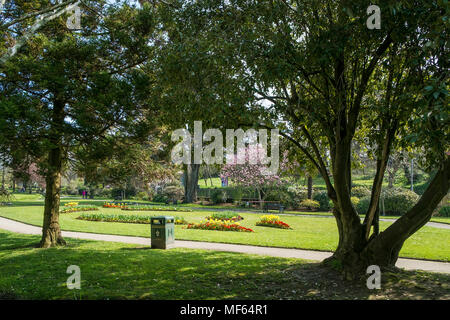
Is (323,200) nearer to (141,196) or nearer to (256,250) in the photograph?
(256,250)

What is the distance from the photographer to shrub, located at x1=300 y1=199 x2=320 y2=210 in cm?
2538

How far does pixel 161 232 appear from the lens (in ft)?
32.8

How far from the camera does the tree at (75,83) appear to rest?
23.5ft

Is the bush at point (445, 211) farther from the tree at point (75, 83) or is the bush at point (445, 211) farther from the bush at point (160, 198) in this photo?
the bush at point (160, 198)

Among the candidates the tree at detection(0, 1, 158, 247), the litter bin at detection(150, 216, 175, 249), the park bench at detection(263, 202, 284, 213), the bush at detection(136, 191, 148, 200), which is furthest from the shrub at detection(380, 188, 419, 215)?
the bush at detection(136, 191, 148, 200)

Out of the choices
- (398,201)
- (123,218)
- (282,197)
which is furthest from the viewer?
(282,197)

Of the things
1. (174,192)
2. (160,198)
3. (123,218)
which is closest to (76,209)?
(123,218)

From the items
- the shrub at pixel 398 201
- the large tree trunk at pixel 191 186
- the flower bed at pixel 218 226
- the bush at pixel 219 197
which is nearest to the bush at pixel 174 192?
the large tree trunk at pixel 191 186

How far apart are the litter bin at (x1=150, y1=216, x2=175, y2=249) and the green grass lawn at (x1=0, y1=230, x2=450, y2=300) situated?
1.17 meters

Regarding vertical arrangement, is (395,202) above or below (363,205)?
above

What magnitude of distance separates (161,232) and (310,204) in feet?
58.0

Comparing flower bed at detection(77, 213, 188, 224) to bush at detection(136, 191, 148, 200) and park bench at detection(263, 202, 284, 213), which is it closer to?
park bench at detection(263, 202, 284, 213)

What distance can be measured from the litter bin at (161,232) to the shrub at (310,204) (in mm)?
17331
